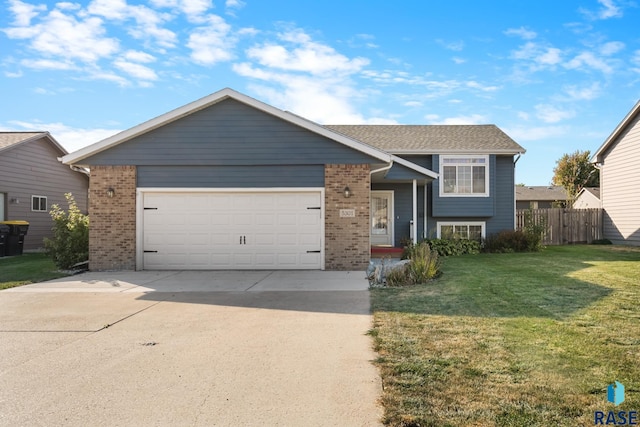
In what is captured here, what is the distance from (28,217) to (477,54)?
64.5 feet

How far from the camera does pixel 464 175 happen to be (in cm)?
1800

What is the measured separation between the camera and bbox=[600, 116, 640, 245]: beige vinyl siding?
1909 centimetres

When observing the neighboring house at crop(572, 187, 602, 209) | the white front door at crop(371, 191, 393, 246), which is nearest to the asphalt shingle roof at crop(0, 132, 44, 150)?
the white front door at crop(371, 191, 393, 246)

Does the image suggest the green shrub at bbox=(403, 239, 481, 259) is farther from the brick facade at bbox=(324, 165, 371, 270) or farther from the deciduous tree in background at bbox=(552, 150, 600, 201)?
the deciduous tree in background at bbox=(552, 150, 600, 201)

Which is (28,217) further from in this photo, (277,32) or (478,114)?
(478,114)

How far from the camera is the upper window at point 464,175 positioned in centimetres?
1788

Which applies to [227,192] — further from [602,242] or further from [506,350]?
[602,242]

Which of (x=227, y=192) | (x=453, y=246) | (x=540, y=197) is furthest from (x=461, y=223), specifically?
(x=540, y=197)

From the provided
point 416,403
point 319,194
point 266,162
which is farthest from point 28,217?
point 416,403

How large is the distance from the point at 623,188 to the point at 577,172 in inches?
902

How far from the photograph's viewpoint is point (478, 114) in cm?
2294

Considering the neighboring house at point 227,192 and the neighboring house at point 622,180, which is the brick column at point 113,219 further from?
the neighboring house at point 622,180

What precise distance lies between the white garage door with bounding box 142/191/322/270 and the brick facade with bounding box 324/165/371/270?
76 cm

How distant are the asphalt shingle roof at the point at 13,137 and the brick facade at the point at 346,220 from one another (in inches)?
581
